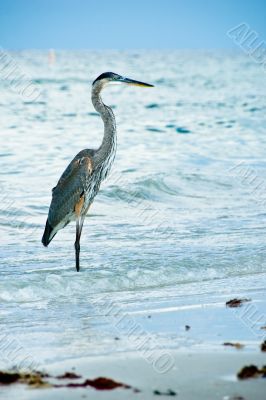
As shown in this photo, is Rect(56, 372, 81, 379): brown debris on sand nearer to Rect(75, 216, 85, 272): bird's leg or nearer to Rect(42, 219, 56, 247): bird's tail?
Rect(75, 216, 85, 272): bird's leg

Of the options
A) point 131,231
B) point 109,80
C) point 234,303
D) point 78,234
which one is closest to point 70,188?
point 78,234

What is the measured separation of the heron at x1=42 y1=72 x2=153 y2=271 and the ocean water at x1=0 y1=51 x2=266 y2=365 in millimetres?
396

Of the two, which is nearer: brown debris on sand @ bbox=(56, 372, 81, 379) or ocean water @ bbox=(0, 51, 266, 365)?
brown debris on sand @ bbox=(56, 372, 81, 379)

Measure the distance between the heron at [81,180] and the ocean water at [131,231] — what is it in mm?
396

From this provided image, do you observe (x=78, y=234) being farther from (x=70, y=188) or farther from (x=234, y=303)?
(x=234, y=303)

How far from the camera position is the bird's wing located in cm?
838

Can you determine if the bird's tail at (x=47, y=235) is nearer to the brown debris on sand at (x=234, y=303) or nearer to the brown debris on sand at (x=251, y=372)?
the brown debris on sand at (x=234, y=303)

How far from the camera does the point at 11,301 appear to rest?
21.9 ft

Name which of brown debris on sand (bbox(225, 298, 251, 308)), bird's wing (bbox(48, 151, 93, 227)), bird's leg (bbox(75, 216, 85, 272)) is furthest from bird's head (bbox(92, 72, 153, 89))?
brown debris on sand (bbox(225, 298, 251, 308))

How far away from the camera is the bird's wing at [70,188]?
8383 mm

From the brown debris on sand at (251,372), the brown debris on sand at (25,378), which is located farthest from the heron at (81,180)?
the brown debris on sand at (251,372)

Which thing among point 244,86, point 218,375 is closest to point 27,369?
point 218,375

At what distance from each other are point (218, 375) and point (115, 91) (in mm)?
37920

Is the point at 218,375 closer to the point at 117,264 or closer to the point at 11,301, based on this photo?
the point at 11,301
